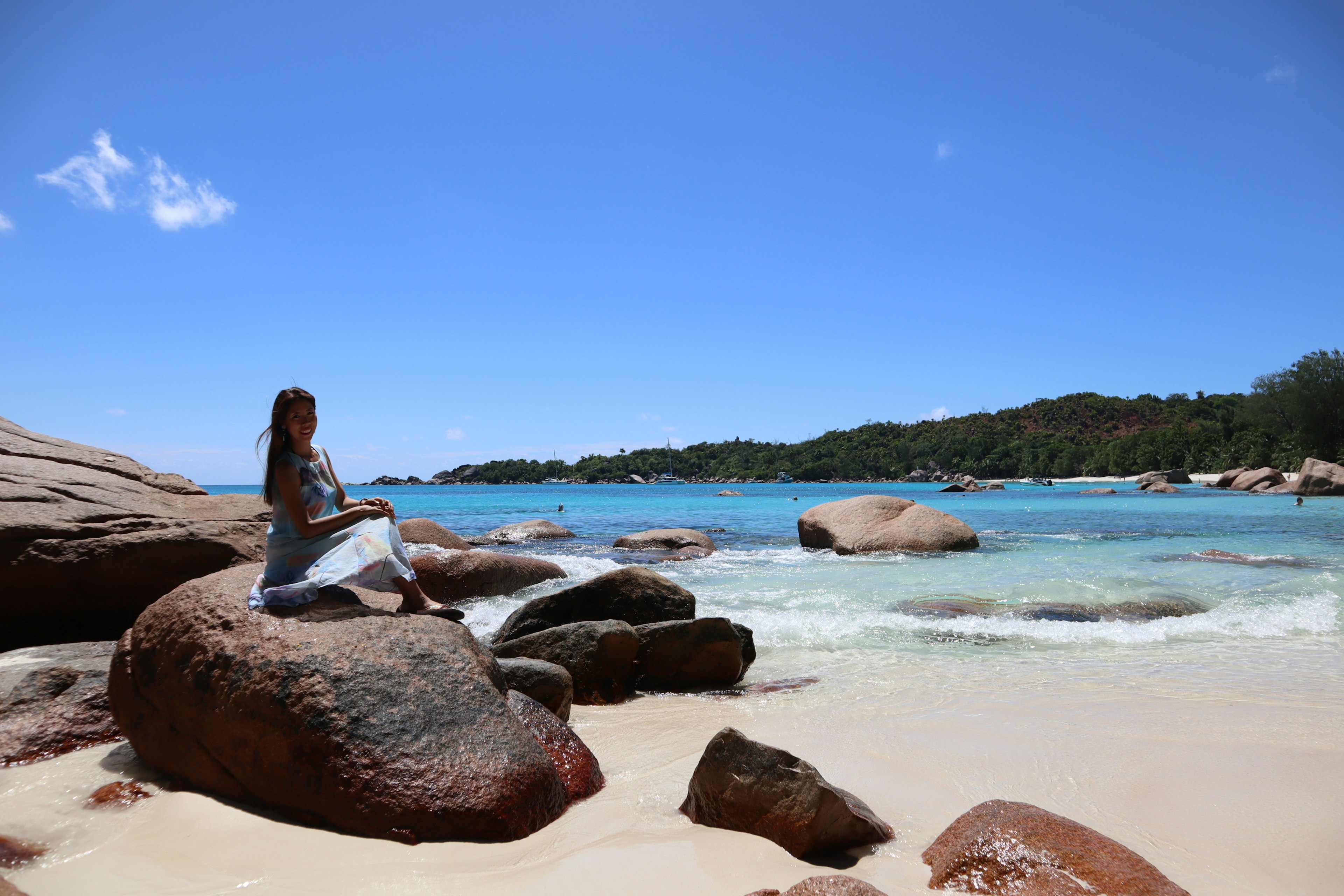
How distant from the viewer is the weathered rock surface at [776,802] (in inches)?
116

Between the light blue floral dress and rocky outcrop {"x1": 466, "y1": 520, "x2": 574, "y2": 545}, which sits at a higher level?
the light blue floral dress

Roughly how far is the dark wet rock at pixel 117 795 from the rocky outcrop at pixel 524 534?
1633cm

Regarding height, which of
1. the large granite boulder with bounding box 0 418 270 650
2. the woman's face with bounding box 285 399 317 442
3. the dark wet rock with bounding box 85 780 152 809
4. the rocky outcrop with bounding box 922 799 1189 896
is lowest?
the rocky outcrop with bounding box 922 799 1189 896

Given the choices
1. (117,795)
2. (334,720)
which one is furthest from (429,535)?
(334,720)

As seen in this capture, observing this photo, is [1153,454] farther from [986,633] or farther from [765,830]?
[765,830]

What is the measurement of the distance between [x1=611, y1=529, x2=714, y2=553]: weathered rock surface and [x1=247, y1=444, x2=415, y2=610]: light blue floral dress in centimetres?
1252

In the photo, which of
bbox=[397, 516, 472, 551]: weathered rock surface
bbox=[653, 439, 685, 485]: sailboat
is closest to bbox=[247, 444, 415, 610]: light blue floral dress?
bbox=[397, 516, 472, 551]: weathered rock surface

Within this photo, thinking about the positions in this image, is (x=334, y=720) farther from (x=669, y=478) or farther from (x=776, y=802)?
(x=669, y=478)

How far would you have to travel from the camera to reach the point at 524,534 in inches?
816

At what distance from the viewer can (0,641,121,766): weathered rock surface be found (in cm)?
363

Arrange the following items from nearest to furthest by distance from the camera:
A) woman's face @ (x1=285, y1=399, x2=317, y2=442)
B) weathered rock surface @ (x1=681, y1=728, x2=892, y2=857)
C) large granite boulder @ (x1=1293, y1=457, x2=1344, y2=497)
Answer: weathered rock surface @ (x1=681, y1=728, x2=892, y2=857) < woman's face @ (x1=285, y1=399, x2=317, y2=442) < large granite boulder @ (x1=1293, y1=457, x2=1344, y2=497)

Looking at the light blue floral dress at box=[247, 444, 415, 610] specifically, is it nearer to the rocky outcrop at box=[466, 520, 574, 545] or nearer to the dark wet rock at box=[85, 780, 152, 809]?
Result: the dark wet rock at box=[85, 780, 152, 809]

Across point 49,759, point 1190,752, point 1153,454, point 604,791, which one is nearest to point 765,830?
point 604,791

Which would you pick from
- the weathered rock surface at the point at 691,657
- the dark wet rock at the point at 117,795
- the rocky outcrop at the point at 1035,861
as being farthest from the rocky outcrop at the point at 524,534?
the rocky outcrop at the point at 1035,861
